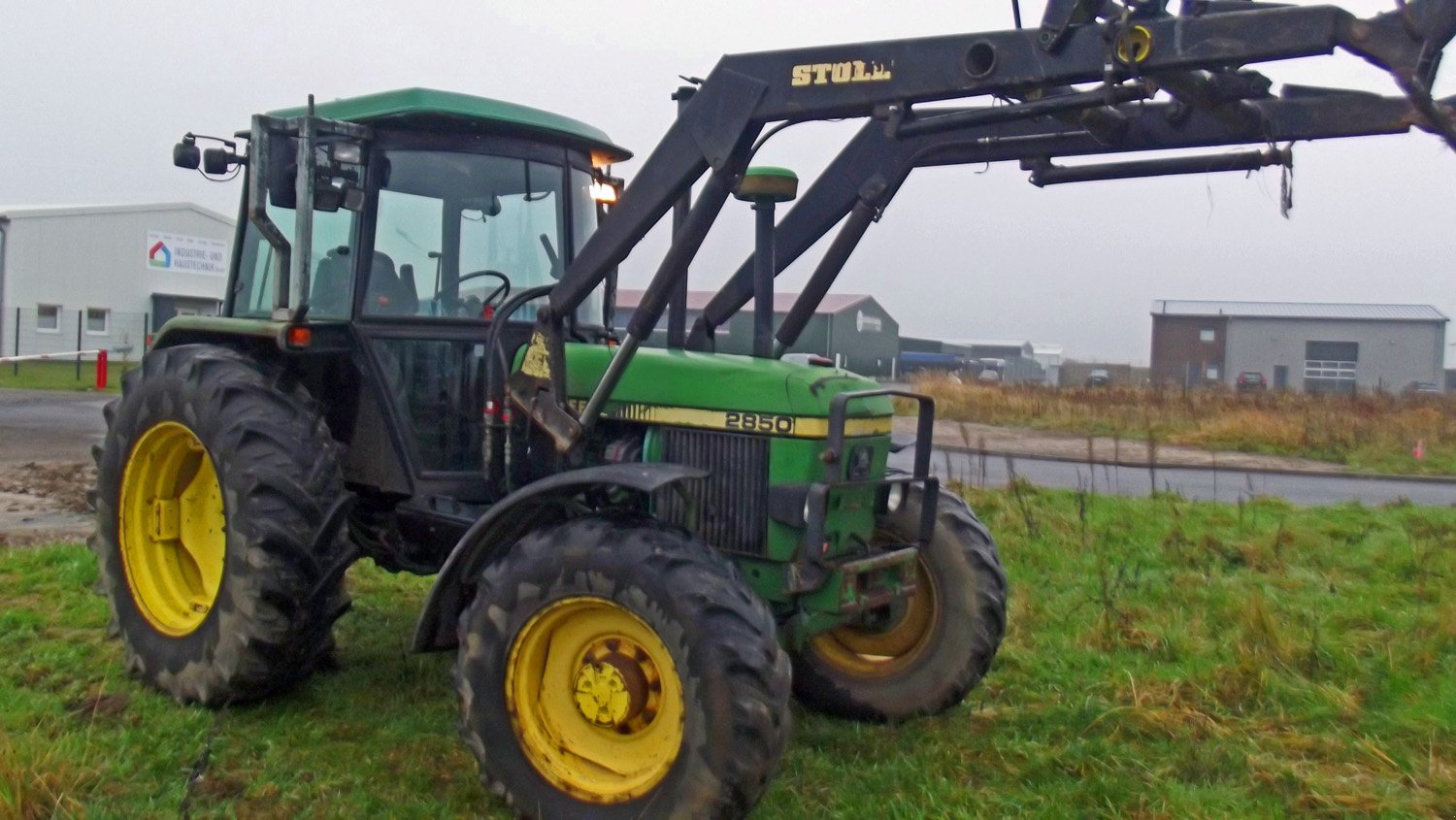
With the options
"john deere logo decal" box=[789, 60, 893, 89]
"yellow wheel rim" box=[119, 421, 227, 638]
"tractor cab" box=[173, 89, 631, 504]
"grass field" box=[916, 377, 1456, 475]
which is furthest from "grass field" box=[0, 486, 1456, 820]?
"grass field" box=[916, 377, 1456, 475]

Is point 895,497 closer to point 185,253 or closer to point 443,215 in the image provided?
point 443,215

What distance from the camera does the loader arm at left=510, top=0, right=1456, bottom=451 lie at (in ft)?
10.9

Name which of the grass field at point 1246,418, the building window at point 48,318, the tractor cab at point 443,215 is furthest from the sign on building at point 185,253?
the tractor cab at point 443,215

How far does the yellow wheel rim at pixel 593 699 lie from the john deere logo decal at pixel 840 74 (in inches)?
71.3

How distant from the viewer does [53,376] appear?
92.7ft

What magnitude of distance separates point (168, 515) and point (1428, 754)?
5346 millimetres

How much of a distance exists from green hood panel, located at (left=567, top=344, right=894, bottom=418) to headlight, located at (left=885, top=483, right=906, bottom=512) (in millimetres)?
296

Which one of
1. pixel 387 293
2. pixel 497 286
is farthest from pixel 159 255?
pixel 497 286

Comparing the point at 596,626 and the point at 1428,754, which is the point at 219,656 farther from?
Result: the point at 1428,754

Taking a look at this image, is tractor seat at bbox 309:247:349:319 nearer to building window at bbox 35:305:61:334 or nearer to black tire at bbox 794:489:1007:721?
black tire at bbox 794:489:1007:721

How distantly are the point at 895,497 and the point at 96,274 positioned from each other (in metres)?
38.5

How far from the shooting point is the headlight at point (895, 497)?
4.98 m

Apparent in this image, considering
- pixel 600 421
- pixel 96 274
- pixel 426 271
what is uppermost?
pixel 96 274

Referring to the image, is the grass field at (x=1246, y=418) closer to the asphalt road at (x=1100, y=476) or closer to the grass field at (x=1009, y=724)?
the asphalt road at (x=1100, y=476)
